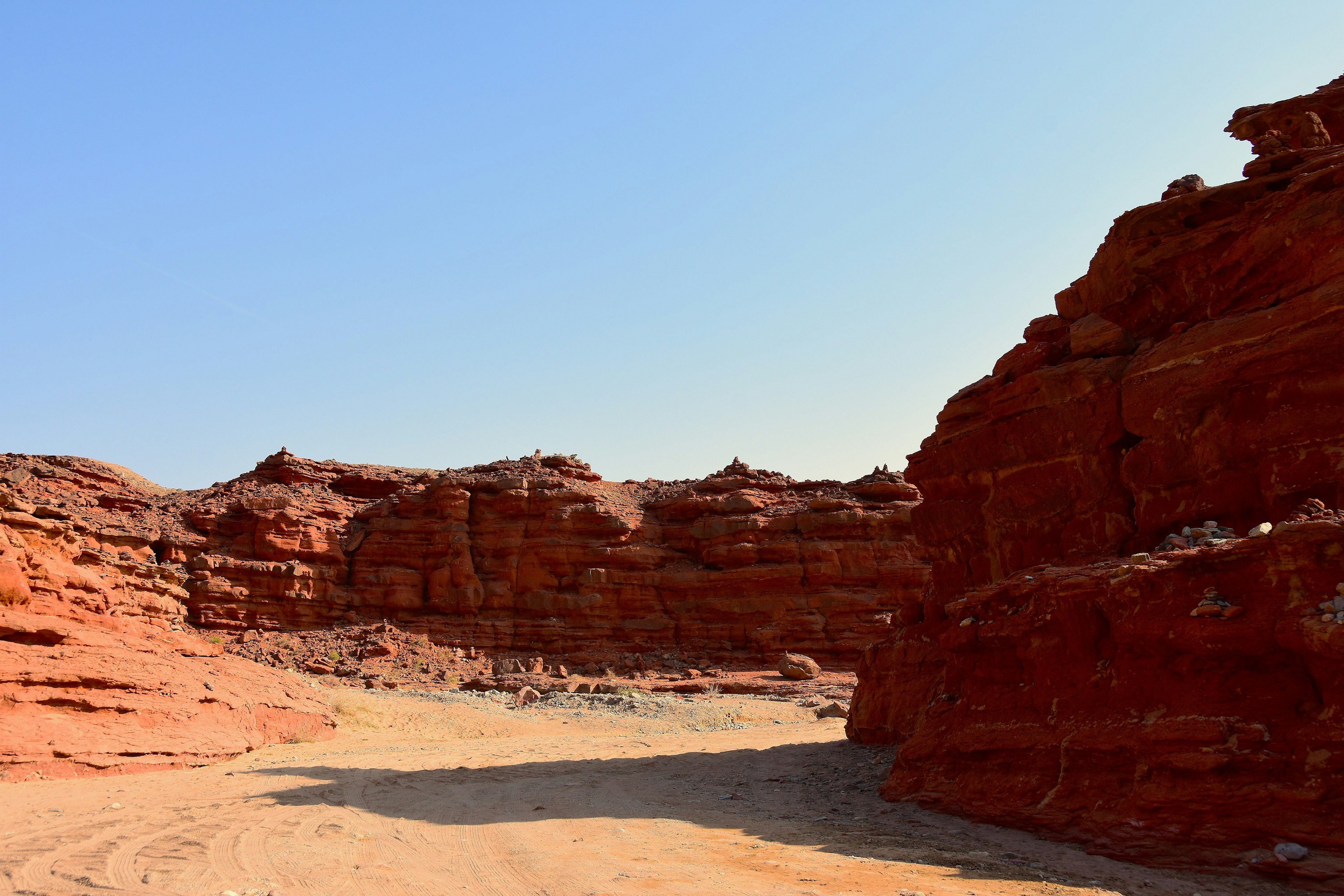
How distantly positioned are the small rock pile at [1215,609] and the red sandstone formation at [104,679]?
1319cm

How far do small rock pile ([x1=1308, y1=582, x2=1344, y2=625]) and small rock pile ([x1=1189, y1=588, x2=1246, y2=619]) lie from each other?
1.73ft

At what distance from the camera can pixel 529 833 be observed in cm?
845

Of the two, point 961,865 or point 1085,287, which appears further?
point 1085,287

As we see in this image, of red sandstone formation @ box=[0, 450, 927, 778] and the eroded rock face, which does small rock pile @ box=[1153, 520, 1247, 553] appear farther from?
the eroded rock face

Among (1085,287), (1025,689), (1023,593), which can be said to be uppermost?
(1085,287)

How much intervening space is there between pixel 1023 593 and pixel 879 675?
5206mm

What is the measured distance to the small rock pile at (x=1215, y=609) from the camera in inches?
271

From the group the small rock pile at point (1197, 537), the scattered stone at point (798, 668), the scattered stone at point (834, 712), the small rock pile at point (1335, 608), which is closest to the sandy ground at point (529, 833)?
the small rock pile at point (1335, 608)

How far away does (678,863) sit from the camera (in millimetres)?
7094

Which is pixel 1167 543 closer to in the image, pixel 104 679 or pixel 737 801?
pixel 737 801

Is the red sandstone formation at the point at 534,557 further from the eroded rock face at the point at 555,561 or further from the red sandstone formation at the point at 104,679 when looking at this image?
the red sandstone formation at the point at 104,679

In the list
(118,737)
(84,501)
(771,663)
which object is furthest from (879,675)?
(84,501)

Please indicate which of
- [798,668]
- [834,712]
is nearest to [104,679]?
[834,712]

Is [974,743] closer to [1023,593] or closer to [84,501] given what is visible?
[1023,593]
